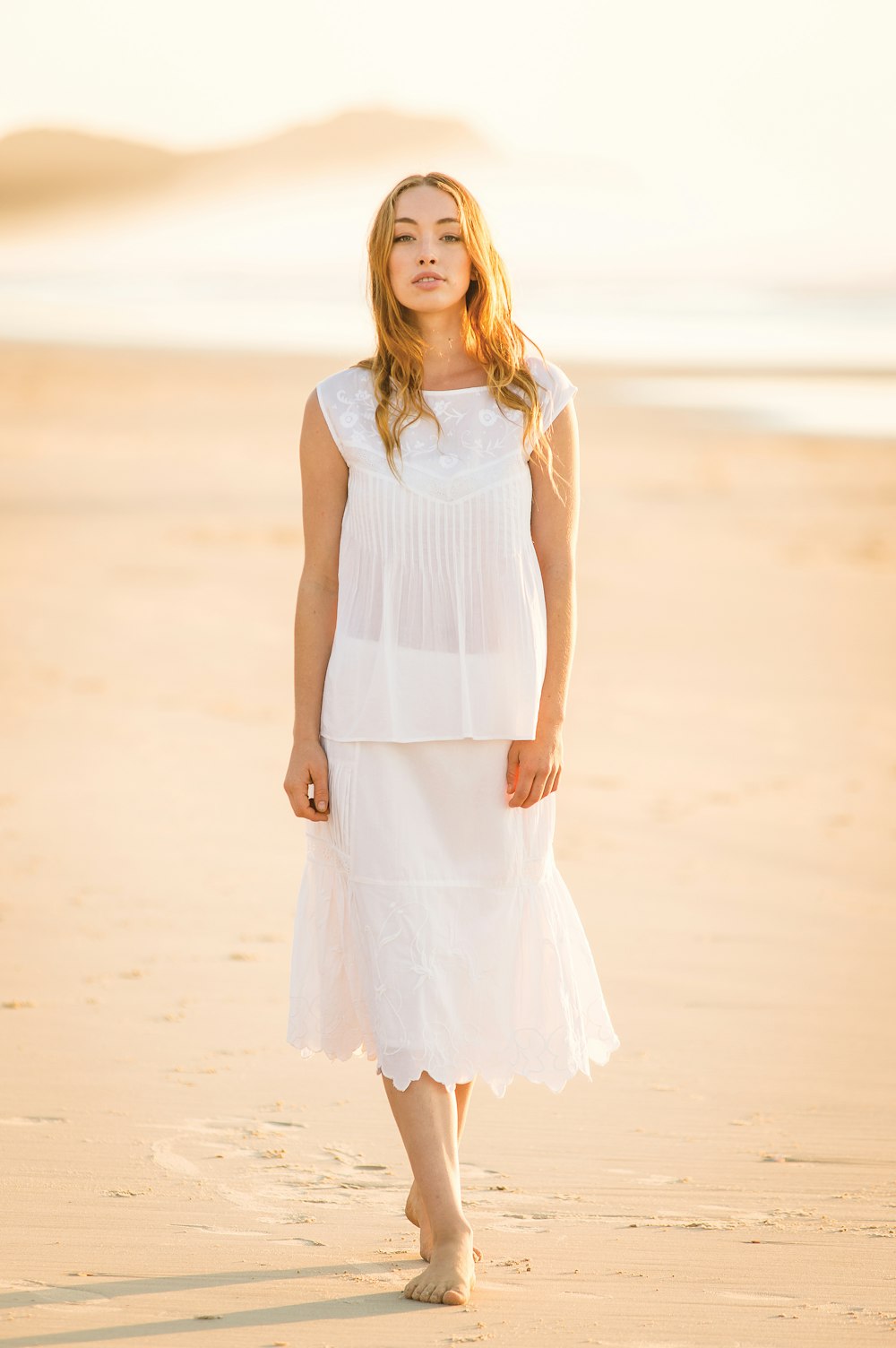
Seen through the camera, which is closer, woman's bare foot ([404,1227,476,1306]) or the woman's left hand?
woman's bare foot ([404,1227,476,1306])

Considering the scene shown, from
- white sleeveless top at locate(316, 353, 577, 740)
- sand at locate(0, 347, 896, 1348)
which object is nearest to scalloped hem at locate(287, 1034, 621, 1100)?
sand at locate(0, 347, 896, 1348)

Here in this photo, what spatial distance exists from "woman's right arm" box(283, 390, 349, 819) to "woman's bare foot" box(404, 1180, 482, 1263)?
82 centimetres

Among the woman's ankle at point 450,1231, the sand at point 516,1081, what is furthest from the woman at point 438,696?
the sand at point 516,1081

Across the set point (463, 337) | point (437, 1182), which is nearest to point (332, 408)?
point (463, 337)

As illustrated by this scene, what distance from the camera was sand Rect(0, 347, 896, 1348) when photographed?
3.48m

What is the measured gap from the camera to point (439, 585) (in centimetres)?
345

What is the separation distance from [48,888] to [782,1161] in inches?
126

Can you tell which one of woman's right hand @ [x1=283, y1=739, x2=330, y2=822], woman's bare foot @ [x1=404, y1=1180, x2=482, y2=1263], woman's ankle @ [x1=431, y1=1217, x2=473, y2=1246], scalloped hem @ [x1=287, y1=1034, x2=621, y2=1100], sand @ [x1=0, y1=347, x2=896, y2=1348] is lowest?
sand @ [x1=0, y1=347, x2=896, y2=1348]

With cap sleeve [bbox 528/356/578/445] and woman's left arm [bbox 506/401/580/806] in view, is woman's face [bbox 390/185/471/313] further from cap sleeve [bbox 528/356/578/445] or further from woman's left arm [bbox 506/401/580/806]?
woman's left arm [bbox 506/401/580/806]

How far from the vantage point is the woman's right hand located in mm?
3514

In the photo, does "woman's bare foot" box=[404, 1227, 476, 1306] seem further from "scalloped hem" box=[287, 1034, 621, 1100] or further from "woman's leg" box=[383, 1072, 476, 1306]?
"scalloped hem" box=[287, 1034, 621, 1100]

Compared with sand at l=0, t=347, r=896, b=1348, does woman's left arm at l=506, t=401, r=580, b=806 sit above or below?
above

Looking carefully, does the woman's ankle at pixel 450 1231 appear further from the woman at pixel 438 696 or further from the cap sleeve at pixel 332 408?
the cap sleeve at pixel 332 408

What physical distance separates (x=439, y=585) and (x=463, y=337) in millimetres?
528
